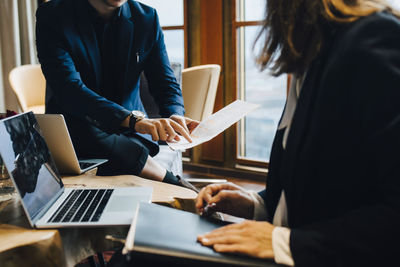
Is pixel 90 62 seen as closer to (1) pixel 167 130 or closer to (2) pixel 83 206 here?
(1) pixel 167 130

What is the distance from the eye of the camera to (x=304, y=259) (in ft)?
2.23

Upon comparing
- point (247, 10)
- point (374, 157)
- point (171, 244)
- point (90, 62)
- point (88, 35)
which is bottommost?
point (171, 244)

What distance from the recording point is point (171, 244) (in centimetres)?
73

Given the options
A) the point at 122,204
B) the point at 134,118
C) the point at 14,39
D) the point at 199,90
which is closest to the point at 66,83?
the point at 134,118

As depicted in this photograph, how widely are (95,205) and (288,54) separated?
61 cm

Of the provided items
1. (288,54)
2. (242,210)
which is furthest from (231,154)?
(288,54)

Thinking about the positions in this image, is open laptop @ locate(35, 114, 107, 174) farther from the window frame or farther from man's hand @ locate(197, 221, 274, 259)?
the window frame

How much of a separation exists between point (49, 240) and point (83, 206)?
0.61 ft

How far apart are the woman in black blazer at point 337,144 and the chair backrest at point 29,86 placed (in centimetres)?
315

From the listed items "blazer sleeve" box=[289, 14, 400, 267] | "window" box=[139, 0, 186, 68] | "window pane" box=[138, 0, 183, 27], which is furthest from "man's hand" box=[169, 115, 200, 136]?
"window pane" box=[138, 0, 183, 27]

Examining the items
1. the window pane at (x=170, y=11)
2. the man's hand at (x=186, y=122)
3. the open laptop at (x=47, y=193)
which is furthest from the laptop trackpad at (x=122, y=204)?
the window pane at (x=170, y=11)

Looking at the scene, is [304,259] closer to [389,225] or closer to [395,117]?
[389,225]

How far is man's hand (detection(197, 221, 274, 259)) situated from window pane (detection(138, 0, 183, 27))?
3531mm

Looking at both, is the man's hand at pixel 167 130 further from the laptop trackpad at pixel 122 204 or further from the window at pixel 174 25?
the window at pixel 174 25
